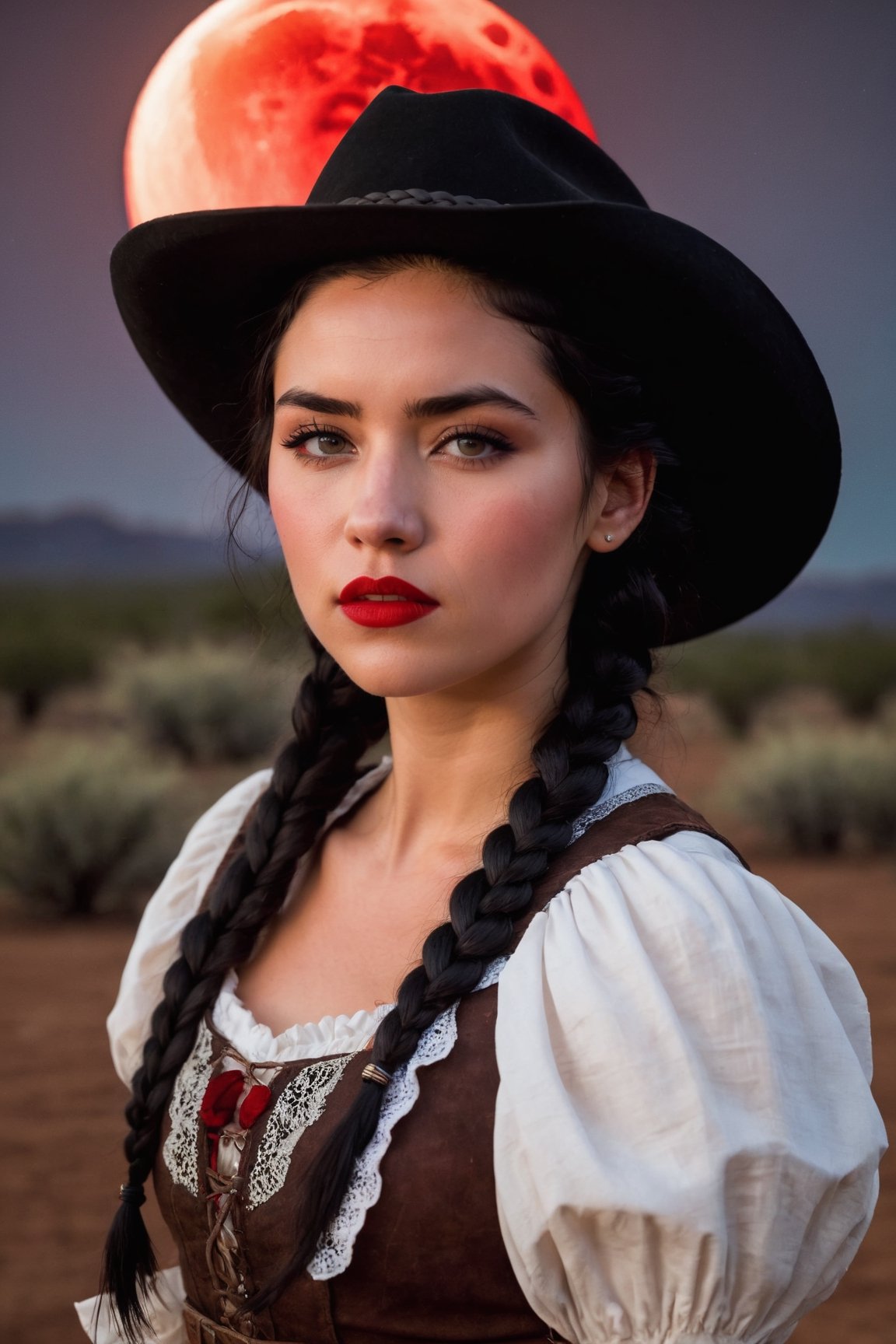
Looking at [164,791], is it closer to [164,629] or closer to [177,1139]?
[177,1139]

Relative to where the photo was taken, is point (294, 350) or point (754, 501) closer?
point (294, 350)

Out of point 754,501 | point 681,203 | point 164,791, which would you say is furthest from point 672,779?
point 754,501

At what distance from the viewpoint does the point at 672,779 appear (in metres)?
10.9

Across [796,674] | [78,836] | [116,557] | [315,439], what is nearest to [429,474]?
[315,439]

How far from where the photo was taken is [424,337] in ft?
4.62

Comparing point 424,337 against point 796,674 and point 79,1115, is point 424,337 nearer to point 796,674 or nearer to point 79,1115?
point 79,1115

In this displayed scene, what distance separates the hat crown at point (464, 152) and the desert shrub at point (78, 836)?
21.0 ft

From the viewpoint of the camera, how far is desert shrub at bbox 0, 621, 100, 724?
15000mm

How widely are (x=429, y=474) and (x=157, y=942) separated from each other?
0.89 meters

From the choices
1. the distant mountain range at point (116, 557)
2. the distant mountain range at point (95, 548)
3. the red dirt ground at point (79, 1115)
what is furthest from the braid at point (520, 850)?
the distant mountain range at point (95, 548)

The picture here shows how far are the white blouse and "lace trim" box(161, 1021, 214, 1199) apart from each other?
0.97 feet

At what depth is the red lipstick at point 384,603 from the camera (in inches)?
55.9

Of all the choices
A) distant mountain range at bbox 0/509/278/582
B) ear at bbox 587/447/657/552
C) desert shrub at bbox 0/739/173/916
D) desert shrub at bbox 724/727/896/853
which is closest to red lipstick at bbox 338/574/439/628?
ear at bbox 587/447/657/552

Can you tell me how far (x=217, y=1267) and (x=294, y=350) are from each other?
1.12 meters
